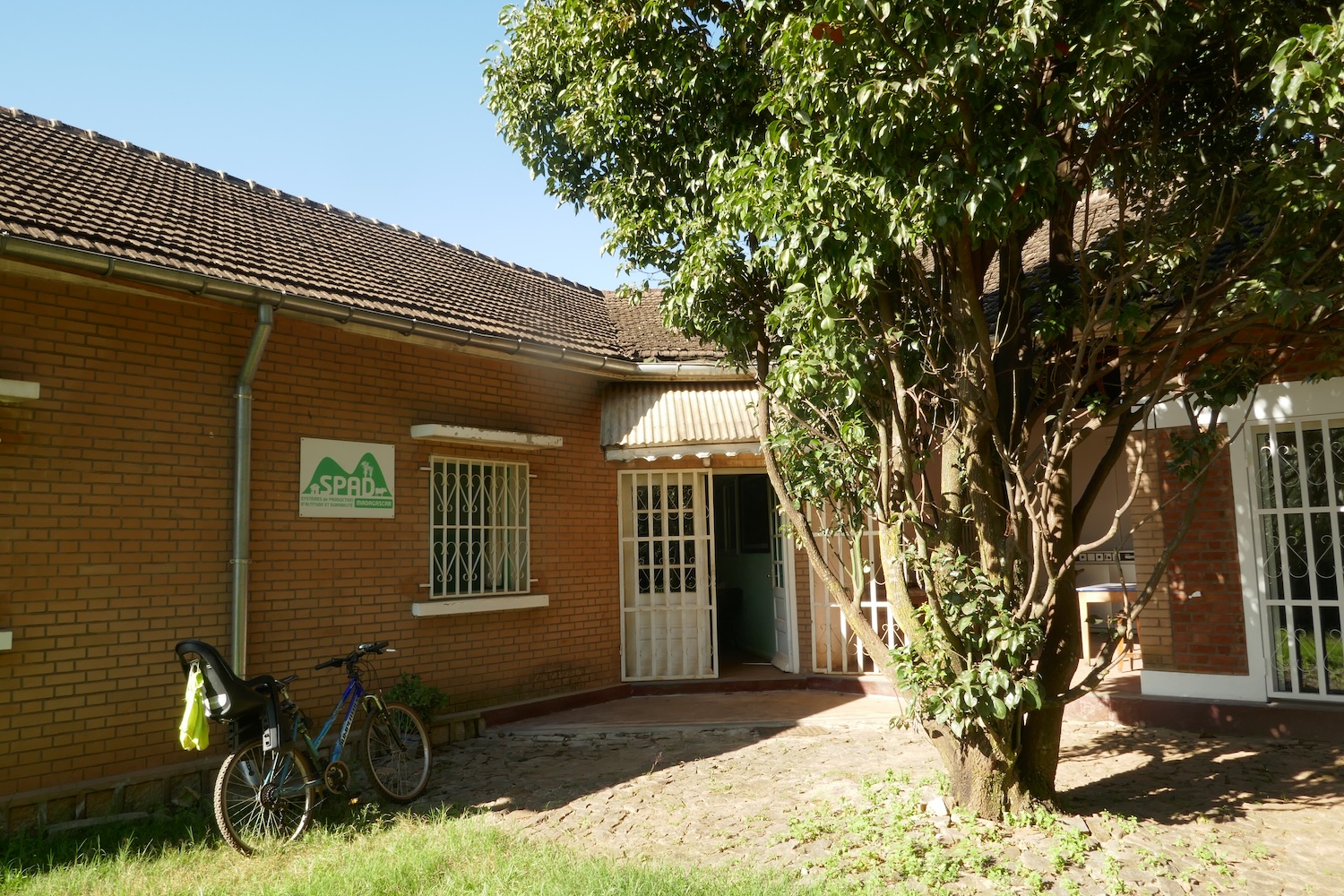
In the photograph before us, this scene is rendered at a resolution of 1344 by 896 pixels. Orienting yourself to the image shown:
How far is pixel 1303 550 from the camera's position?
286 inches

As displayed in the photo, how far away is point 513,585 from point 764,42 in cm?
582

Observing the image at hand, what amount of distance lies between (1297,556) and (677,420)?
5.64 metres

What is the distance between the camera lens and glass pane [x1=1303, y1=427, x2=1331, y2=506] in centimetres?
719

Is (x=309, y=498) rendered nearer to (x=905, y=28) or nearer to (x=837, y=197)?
(x=837, y=197)

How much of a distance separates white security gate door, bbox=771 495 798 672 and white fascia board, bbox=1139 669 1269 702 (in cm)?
351

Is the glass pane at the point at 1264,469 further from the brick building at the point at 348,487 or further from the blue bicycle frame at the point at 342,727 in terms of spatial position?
the blue bicycle frame at the point at 342,727

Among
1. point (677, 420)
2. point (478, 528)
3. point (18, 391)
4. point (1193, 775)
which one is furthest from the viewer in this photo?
point (677, 420)

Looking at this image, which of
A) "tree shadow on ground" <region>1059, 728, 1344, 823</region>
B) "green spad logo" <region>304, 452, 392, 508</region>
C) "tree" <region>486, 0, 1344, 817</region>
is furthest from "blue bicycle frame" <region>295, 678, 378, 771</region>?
"tree shadow on ground" <region>1059, 728, 1344, 823</region>

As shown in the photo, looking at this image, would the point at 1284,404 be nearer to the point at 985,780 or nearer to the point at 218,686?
the point at 985,780

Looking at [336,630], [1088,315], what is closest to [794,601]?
[336,630]

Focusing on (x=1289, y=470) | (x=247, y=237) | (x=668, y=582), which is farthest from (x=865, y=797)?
(x=247, y=237)

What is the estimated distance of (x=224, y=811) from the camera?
5.39 m

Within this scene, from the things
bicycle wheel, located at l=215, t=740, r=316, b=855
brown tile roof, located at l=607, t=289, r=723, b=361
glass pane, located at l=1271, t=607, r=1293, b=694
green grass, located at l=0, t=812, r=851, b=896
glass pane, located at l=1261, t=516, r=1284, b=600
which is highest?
brown tile roof, located at l=607, t=289, r=723, b=361

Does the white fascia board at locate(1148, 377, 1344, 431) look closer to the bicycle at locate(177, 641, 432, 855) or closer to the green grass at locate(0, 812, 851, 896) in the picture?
the green grass at locate(0, 812, 851, 896)
